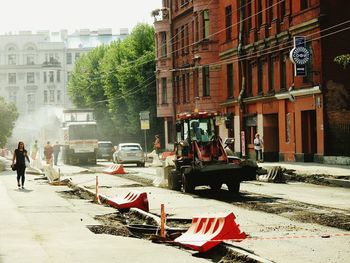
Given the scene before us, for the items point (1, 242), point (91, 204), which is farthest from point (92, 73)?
point (1, 242)

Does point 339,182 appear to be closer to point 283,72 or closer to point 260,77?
point 283,72

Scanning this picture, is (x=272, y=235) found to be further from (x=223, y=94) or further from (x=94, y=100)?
(x=94, y=100)

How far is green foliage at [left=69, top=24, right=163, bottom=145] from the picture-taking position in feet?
240

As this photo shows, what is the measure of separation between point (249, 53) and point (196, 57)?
8.35 metres

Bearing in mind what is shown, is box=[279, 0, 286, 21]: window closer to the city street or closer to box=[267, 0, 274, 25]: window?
box=[267, 0, 274, 25]: window

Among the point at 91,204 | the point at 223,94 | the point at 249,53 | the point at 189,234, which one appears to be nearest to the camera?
the point at 189,234

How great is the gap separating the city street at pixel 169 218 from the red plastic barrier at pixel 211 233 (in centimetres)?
15

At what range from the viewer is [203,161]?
915 inches

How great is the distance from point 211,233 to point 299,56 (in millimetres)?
25603

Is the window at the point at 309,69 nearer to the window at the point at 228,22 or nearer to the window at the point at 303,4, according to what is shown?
the window at the point at 303,4

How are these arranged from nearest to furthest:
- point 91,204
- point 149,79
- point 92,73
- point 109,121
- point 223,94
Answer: point 91,204 < point 223,94 < point 149,79 < point 109,121 < point 92,73

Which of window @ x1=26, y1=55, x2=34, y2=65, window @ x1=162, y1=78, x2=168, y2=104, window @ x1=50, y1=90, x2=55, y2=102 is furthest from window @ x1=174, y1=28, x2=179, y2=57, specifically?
window @ x1=26, y1=55, x2=34, y2=65

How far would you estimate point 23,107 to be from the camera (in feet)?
428

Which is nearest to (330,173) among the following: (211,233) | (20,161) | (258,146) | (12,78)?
(20,161)
